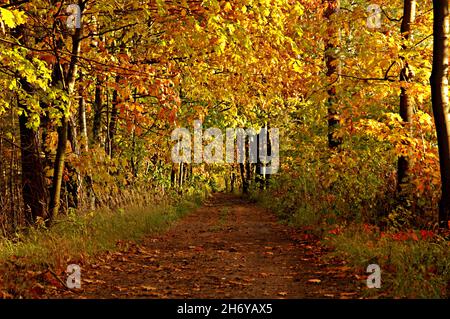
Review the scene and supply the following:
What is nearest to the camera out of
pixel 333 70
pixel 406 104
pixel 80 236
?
pixel 80 236

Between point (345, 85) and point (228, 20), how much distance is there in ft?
9.32

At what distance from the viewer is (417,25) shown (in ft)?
32.8

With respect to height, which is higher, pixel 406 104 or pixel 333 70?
pixel 333 70

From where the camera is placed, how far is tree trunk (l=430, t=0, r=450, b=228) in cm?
759

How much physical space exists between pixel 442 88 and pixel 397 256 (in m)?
2.91

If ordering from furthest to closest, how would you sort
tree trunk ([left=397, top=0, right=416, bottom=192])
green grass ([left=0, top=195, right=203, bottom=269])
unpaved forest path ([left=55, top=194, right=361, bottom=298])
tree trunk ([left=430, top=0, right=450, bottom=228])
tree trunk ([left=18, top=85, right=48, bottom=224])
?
tree trunk ([left=18, top=85, right=48, bottom=224])
tree trunk ([left=397, top=0, right=416, bottom=192])
tree trunk ([left=430, top=0, right=450, bottom=228])
green grass ([left=0, top=195, right=203, bottom=269])
unpaved forest path ([left=55, top=194, right=361, bottom=298])

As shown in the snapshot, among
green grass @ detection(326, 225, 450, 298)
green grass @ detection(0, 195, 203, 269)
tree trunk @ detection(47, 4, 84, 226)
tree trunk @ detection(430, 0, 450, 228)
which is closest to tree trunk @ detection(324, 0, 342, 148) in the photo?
tree trunk @ detection(430, 0, 450, 228)

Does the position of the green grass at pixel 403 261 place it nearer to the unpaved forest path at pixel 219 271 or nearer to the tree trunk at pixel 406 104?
the unpaved forest path at pixel 219 271

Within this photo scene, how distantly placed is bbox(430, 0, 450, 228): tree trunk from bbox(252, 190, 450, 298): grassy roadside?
915mm

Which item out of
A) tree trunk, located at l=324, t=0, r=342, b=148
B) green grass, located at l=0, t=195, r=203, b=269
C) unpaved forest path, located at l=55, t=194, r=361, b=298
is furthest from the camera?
tree trunk, located at l=324, t=0, r=342, b=148

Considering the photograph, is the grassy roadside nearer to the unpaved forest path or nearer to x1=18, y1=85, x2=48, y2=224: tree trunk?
the unpaved forest path

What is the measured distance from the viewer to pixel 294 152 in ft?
53.0

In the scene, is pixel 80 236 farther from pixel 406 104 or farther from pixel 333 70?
pixel 333 70

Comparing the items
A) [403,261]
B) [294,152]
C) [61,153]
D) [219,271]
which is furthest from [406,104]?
[61,153]
